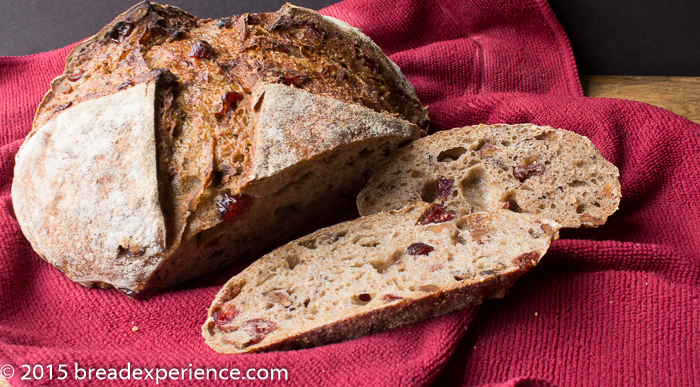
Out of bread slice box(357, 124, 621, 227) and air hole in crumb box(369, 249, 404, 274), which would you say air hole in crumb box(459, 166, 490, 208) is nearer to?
bread slice box(357, 124, 621, 227)

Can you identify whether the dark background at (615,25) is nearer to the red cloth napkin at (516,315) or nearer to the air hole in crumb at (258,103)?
the red cloth napkin at (516,315)

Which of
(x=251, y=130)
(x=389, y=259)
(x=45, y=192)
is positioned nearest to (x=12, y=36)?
(x=45, y=192)

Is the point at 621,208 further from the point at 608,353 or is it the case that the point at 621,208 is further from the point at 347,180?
the point at 347,180

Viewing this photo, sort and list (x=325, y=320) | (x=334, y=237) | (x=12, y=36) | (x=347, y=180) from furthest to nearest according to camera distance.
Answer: (x=12, y=36), (x=347, y=180), (x=334, y=237), (x=325, y=320)

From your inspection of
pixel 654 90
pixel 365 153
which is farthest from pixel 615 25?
pixel 365 153

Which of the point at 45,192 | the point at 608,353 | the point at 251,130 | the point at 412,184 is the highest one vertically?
the point at 251,130

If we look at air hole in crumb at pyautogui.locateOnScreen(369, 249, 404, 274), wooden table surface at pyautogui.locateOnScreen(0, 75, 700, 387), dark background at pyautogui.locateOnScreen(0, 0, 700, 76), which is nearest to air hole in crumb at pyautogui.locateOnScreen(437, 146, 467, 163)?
air hole in crumb at pyautogui.locateOnScreen(369, 249, 404, 274)

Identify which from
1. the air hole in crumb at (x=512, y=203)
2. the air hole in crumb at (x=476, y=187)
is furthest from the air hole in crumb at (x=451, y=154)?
the air hole in crumb at (x=512, y=203)
